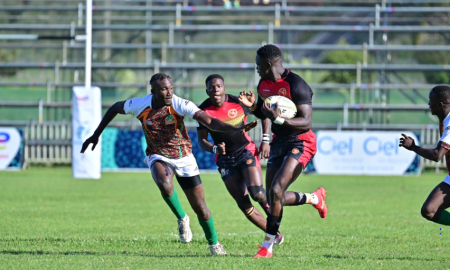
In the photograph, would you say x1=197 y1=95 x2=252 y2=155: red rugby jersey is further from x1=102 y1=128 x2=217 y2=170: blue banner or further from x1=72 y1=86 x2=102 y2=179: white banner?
x1=102 y1=128 x2=217 y2=170: blue banner

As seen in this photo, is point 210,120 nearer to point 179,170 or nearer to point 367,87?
point 179,170

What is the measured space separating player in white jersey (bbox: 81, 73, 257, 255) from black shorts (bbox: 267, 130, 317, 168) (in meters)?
0.96

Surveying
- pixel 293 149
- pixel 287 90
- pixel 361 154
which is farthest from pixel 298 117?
pixel 361 154

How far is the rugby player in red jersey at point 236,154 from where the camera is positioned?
26.1 ft

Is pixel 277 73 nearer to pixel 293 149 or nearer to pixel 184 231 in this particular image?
pixel 293 149

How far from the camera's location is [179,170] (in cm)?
780

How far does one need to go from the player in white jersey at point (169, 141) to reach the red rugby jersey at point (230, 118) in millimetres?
436

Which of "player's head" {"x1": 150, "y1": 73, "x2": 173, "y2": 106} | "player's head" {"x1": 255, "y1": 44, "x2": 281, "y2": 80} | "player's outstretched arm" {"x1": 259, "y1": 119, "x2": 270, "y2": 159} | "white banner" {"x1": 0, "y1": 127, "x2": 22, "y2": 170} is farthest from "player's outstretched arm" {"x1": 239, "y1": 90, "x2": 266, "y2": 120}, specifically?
"white banner" {"x1": 0, "y1": 127, "x2": 22, "y2": 170}

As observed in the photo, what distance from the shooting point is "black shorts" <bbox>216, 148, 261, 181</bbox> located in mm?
8047

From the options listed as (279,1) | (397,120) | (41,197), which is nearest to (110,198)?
(41,197)

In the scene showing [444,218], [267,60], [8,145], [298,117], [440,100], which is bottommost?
[8,145]

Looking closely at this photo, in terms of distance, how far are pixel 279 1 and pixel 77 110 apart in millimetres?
15062

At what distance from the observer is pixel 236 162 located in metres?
8.07

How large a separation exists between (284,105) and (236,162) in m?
1.21
